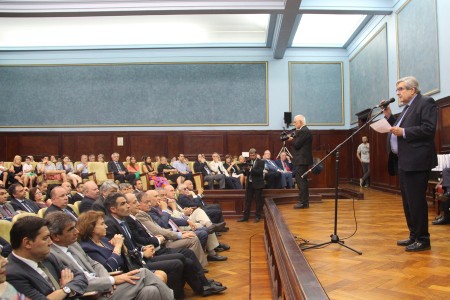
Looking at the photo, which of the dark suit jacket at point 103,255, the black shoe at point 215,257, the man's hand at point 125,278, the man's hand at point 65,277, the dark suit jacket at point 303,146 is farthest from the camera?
the dark suit jacket at point 303,146

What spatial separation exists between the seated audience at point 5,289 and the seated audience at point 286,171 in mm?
6958

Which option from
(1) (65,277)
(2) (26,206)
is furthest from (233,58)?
(1) (65,277)

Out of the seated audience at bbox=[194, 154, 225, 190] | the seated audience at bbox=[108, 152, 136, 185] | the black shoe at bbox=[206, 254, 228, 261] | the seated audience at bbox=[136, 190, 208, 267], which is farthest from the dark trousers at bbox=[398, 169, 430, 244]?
the seated audience at bbox=[108, 152, 136, 185]

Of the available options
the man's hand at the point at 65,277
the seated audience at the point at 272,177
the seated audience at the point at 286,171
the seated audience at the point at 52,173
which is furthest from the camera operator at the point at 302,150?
the seated audience at the point at 52,173

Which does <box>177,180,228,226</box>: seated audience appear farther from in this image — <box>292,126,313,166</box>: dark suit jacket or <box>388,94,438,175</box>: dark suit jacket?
<box>388,94,438,175</box>: dark suit jacket

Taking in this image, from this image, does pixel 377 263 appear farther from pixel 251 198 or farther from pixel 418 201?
pixel 251 198

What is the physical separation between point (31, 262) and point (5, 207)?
251 centimetres

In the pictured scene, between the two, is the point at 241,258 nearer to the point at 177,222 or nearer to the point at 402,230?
the point at 177,222

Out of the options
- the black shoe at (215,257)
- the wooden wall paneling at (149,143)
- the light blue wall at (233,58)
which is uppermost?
the light blue wall at (233,58)

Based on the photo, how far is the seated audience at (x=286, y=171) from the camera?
845 centimetres

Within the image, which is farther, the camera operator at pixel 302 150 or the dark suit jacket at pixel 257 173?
the dark suit jacket at pixel 257 173

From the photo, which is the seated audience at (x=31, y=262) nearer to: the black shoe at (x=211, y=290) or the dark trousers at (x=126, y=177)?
the black shoe at (x=211, y=290)

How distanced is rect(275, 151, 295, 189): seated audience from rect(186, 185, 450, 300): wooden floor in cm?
275

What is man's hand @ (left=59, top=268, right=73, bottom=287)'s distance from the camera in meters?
2.12
